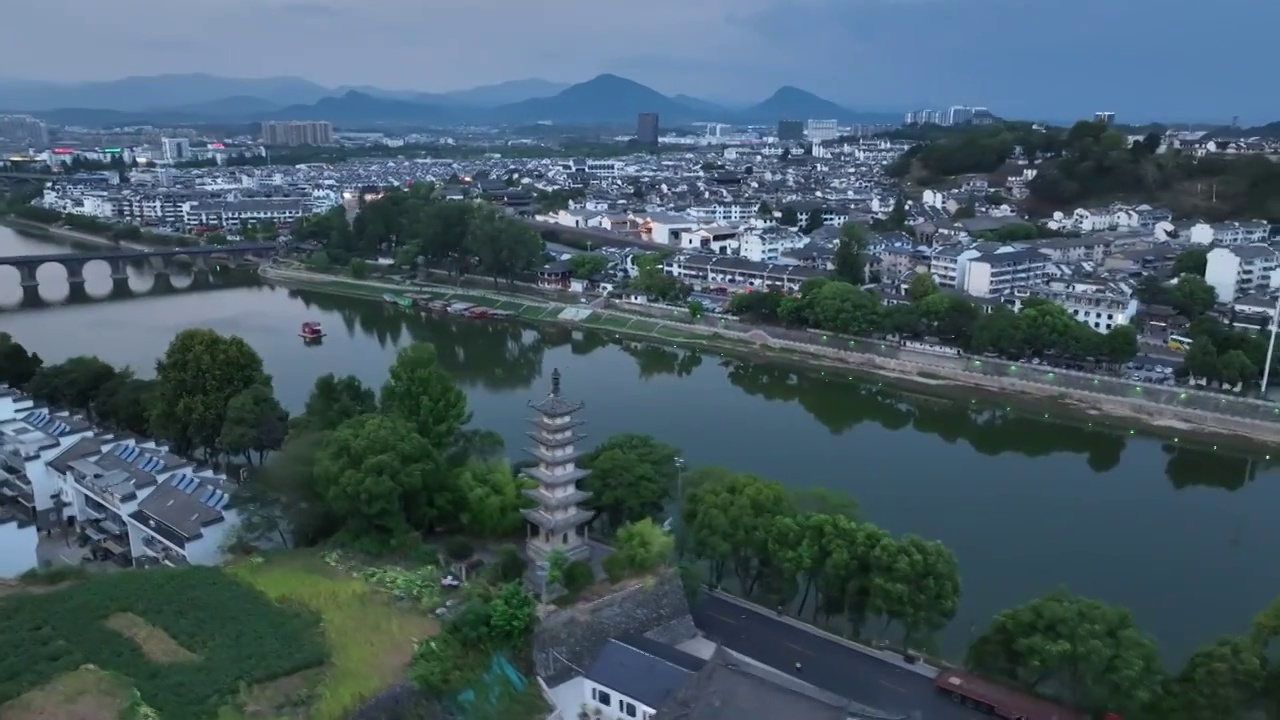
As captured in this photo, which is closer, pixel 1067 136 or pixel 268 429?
pixel 268 429

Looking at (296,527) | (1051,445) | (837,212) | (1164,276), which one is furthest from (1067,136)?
(296,527)

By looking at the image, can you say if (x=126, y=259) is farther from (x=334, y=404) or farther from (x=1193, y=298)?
(x=1193, y=298)

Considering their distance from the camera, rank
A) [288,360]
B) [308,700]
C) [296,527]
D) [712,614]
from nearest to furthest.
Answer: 1. [308,700]
2. [712,614]
3. [296,527]
4. [288,360]

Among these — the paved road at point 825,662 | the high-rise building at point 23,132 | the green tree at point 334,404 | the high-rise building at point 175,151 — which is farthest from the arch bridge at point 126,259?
the high-rise building at point 23,132

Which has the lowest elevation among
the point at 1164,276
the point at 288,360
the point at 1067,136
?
the point at 288,360

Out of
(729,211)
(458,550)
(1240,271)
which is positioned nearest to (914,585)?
(458,550)

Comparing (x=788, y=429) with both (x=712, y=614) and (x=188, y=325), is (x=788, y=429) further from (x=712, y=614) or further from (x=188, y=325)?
(x=188, y=325)

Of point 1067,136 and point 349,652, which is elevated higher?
point 1067,136
